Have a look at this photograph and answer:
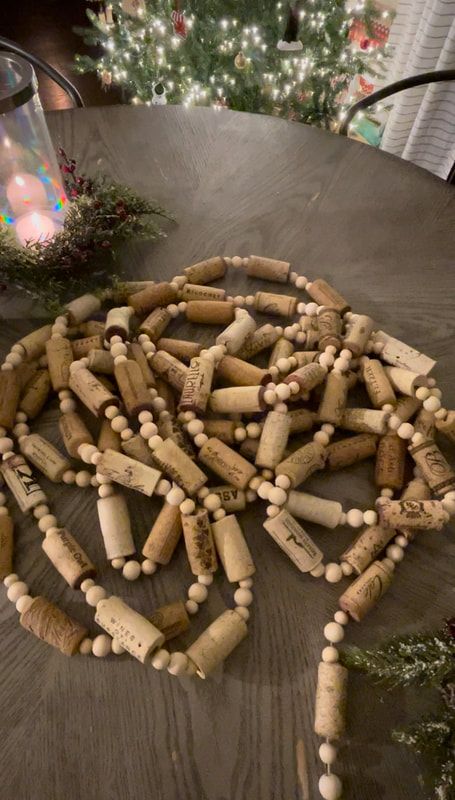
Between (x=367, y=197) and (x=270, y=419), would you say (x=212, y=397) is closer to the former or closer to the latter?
(x=270, y=419)

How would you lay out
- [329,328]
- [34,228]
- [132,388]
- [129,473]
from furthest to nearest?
[34,228] < [329,328] < [132,388] < [129,473]

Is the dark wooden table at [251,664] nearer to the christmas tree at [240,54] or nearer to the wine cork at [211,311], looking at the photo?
the wine cork at [211,311]

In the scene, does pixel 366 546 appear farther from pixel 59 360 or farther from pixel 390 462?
pixel 59 360

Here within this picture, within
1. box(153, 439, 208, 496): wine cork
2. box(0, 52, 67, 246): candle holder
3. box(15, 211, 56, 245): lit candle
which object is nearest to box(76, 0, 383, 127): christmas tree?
box(0, 52, 67, 246): candle holder

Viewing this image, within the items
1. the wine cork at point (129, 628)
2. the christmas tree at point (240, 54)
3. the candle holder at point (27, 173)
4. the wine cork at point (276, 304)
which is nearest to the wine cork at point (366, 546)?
the wine cork at point (129, 628)

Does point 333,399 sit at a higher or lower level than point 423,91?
lower

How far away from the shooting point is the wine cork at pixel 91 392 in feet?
3.55

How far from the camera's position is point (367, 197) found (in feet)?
4.99

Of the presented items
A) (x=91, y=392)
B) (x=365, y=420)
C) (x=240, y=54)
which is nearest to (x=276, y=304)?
(x=365, y=420)

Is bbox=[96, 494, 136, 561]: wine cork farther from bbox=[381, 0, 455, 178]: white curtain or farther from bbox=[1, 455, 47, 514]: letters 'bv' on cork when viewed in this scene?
bbox=[381, 0, 455, 178]: white curtain

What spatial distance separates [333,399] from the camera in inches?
43.4

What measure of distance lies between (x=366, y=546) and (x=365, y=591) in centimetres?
8

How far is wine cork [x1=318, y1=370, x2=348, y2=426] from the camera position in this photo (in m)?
1.09

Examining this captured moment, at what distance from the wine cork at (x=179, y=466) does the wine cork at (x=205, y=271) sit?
1.56 feet
